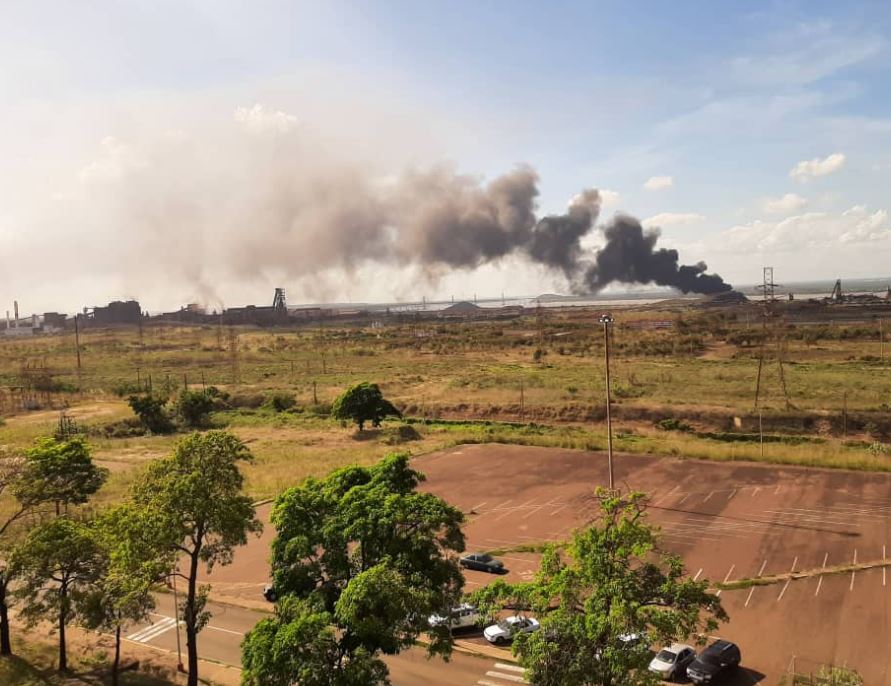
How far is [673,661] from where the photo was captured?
1791 centimetres

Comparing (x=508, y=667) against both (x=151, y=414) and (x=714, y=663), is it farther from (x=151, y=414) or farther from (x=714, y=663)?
(x=151, y=414)

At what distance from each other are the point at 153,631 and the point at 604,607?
17.2 m

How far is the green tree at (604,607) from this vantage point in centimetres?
1119

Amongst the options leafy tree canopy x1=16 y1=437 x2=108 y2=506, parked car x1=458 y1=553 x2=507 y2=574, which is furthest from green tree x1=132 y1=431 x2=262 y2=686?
parked car x1=458 y1=553 x2=507 y2=574

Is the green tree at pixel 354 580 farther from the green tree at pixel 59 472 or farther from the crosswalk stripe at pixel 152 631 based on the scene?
the green tree at pixel 59 472

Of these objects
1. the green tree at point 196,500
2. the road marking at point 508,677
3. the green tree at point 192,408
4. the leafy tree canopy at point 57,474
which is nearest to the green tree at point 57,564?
the leafy tree canopy at point 57,474

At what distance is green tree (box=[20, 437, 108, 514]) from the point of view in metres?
20.6

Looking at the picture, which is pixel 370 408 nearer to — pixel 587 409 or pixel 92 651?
pixel 587 409

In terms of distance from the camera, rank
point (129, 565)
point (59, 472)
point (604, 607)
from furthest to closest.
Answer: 1. point (59, 472)
2. point (129, 565)
3. point (604, 607)

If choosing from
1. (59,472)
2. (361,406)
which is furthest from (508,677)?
(361,406)

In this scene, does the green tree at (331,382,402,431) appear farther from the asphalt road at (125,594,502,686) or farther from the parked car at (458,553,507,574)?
the asphalt road at (125,594,502,686)

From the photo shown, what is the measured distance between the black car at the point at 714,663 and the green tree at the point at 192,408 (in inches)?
2091

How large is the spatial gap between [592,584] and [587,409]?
1786 inches

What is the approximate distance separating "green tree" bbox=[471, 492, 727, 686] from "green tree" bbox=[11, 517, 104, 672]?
11.3m
